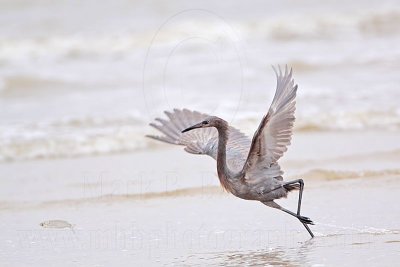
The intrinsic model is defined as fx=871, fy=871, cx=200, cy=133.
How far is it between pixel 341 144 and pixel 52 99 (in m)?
5.30

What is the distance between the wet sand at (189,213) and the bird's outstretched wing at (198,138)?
504 mm

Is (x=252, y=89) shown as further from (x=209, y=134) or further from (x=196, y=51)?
(x=209, y=134)

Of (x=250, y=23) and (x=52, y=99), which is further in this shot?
(x=250, y=23)

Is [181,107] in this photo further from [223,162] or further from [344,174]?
[223,162]

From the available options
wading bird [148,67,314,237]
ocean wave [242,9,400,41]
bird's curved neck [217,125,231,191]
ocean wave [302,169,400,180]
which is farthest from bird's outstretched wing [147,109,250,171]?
ocean wave [242,9,400,41]

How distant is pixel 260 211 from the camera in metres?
7.63

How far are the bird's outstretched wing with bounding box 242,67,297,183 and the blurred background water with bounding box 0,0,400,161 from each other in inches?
150

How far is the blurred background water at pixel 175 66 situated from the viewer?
11.2 metres

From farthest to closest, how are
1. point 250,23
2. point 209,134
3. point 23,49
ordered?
point 250,23 → point 23,49 → point 209,134

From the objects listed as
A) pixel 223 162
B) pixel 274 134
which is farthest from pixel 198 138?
pixel 274 134

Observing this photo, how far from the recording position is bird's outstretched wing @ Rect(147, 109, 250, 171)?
7.59 meters

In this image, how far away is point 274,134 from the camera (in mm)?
6602

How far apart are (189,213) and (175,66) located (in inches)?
321

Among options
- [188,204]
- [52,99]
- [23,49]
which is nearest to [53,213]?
[188,204]
